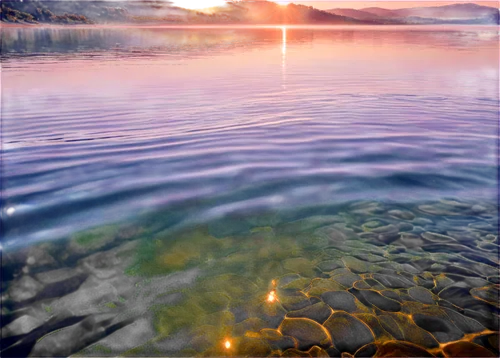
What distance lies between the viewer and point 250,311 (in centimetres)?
421

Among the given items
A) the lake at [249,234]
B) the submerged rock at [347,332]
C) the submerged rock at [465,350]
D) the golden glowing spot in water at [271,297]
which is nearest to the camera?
the submerged rock at [465,350]

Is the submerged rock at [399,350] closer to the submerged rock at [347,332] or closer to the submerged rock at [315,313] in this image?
the submerged rock at [347,332]

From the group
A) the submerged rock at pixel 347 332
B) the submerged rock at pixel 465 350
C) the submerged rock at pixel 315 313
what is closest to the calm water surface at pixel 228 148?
the submerged rock at pixel 315 313

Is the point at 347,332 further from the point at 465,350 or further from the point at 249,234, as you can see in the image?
the point at 249,234

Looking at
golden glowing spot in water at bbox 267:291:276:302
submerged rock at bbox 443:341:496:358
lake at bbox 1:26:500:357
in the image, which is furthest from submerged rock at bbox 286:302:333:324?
submerged rock at bbox 443:341:496:358

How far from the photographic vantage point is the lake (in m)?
3.94

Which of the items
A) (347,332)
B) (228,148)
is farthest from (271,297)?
(228,148)

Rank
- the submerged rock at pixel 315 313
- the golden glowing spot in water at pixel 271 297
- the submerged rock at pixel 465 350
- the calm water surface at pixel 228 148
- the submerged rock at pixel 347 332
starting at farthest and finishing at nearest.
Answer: the calm water surface at pixel 228 148 < the golden glowing spot in water at pixel 271 297 < the submerged rock at pixel 315 313 < the submerged rock at pixel 347 332 < the submerged rock at pixel 465 350

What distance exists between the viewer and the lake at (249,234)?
3.94 meters

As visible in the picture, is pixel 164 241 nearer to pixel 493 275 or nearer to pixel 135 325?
pixel 135 325

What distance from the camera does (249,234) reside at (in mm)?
5797

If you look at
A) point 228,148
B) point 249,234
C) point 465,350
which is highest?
point 228,148

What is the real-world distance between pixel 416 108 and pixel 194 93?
936cm

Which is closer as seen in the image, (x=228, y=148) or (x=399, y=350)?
(x=399, y=350)
